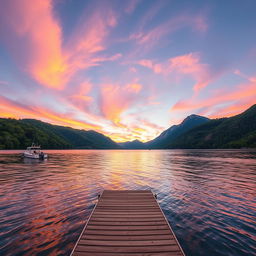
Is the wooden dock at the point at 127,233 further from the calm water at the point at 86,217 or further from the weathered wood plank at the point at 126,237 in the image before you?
the calm water at the point at 86,217

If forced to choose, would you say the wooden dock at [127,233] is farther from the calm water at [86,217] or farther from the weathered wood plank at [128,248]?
the calm water at [86,217]

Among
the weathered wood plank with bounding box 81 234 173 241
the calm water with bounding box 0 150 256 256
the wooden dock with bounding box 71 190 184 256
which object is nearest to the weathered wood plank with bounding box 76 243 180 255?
the wooden dock with bounding box 71 190 184 256

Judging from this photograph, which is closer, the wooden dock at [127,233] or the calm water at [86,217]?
the wooden dock at [127,233]

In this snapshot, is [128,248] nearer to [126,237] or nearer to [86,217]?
[126,237]

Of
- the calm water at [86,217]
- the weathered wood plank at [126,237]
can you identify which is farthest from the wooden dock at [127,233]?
the calm water at [86,217]

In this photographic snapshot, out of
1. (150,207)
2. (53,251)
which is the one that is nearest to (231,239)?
(150,207)

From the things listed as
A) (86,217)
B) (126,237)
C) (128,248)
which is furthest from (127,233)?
(86,217)

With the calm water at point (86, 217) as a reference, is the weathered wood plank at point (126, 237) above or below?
above

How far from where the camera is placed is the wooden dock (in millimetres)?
6809

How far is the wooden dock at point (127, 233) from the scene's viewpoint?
6809 mm

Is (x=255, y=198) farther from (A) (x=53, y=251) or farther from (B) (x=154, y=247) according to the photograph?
(A) (x=53, y=251)

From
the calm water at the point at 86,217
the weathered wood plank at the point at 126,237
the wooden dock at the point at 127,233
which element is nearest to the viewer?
the wooden dock at the point at 127,233

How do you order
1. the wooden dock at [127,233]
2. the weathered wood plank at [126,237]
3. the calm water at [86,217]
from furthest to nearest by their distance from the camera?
the calm water at [86,217], the weathered wood plank at [126,237], the wooden dock at [127,233]

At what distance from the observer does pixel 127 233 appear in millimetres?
8281
